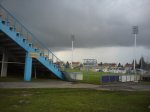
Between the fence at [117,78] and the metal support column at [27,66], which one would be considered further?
the fence at [117,78]

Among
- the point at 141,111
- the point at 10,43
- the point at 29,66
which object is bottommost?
the point at 141,111

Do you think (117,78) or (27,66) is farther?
(117,78)

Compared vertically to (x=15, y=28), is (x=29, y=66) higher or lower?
lower

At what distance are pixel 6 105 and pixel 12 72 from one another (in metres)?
25.3

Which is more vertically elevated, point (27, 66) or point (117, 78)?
point (27, 66)

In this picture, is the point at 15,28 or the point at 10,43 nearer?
the point at 15,28

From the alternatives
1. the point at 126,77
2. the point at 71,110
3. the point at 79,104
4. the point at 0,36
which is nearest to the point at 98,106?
the point at 79,104

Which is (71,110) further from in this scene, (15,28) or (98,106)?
(15,28)

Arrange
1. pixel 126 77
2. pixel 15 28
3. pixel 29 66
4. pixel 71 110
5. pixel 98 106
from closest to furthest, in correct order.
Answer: pixel 71 110 → pixel 98 106 → pixel 15 28 → pixel 29 66 → pixel 126 77

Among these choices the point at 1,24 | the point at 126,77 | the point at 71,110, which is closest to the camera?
the point at 71,110

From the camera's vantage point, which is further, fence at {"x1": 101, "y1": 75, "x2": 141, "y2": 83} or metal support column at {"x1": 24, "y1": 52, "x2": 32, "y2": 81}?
fence at {"x1": 101, "y1": 75, "x2": 141, "y2": 83}

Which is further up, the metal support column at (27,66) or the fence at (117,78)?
the metal support column at (27,66)

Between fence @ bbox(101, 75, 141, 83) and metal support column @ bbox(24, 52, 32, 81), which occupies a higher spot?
metal support column @ bbox(24, 52, 32, 81)

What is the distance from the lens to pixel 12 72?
3466cm
